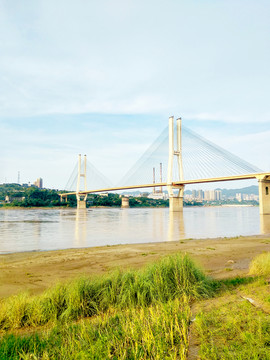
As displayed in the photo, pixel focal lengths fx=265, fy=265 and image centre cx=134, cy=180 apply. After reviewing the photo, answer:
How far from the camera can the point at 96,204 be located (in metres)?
105

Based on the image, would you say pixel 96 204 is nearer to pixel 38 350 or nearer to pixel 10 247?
pixel 10 247

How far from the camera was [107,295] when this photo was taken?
3.98m

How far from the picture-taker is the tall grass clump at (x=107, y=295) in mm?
3537

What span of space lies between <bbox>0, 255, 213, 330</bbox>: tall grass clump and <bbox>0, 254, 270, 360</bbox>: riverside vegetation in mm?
13

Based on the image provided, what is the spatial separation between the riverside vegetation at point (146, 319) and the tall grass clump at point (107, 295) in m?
0.01

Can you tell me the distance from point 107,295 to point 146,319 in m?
1.25

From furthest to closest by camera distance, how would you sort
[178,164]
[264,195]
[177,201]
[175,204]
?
1. [177,201]
2. [175,204]
3. [178,164]
4. [264,195]

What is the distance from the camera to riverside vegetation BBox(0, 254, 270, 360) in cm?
237

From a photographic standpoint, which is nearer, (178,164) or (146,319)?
(146,319)

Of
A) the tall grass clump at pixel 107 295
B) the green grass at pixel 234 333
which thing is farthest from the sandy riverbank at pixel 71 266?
the green grass at pixel 234 333

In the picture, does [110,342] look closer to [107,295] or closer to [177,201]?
[107,295]

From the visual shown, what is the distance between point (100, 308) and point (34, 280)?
288 centimetres

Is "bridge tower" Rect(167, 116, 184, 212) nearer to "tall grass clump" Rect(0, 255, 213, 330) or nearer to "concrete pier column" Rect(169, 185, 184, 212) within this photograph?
"concrete pier column" Rect(169, 185, 184, 212)

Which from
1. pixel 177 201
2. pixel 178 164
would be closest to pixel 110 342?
pixel 178 164
